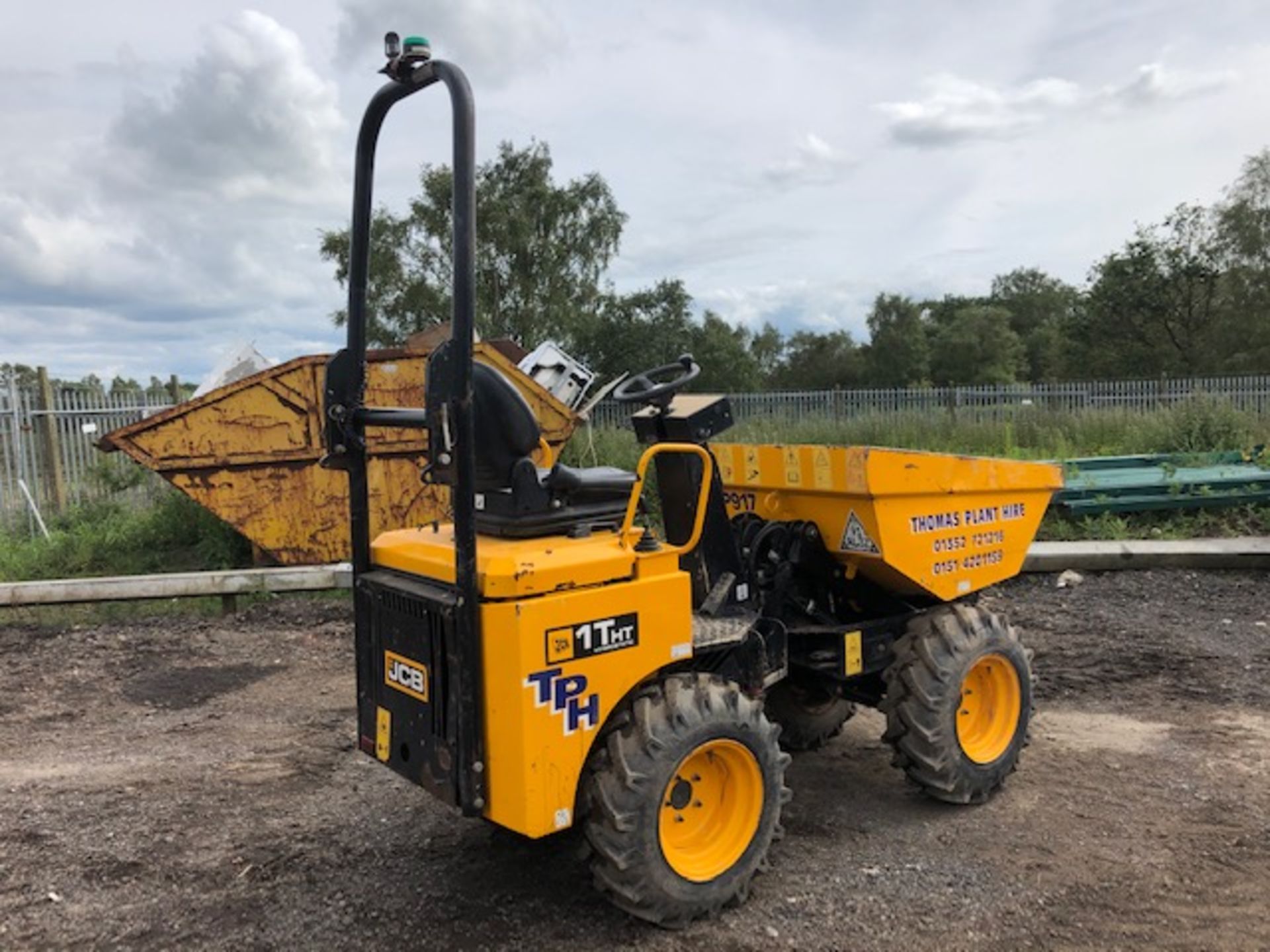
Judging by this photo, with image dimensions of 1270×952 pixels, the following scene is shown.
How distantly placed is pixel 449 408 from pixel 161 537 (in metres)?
8.14

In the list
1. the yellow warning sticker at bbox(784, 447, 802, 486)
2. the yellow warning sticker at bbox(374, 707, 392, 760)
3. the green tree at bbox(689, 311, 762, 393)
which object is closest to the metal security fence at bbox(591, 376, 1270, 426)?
the yellow warning sticker at bbox(784, 447, 802, 486)

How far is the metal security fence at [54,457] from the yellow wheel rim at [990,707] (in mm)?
10351

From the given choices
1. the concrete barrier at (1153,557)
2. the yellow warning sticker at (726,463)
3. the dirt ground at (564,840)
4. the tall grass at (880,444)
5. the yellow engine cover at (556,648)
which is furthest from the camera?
the tall grass at (880,444)

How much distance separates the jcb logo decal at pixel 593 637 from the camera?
285 centimetres

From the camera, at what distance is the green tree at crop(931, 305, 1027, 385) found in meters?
55.7

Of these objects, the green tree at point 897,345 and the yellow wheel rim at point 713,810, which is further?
the green tree at point 897,345

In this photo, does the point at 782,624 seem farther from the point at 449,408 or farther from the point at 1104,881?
the point at 449,408

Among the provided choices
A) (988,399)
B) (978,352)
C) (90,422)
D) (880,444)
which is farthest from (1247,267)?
(90,422)

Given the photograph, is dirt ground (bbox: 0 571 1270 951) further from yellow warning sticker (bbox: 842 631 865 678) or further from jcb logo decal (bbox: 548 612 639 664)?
jcb logo decal (bbox: 548 612 639 664)

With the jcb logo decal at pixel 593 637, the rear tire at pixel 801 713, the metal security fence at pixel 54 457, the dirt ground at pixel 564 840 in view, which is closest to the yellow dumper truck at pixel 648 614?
the jcb logo decal at pixel 593 637

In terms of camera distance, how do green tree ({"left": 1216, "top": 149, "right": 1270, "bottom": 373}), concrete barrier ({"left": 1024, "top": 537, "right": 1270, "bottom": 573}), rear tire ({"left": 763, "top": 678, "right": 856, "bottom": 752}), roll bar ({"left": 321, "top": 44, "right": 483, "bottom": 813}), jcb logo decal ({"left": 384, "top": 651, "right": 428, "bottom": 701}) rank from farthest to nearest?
1. green tree ({"left": 1216, "top": 149, "right": 1270, "bottom": 373})
2. concrete barrier ({"left": 1024, "top": 537, "right": 1270, "bottom": 573})
3. rear tire ({"left": 763, "top": 678, "right": 856, "bottom": 752})
4. jcb logo decal ({"left": 384, "top": 651, "right": 428, "bottom": 701})
5. roll bar ({"left": 321, "top": 44, "right": 483, "bottom": 813})

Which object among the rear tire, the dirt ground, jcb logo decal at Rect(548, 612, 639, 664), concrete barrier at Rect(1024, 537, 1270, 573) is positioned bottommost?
the dirt ground

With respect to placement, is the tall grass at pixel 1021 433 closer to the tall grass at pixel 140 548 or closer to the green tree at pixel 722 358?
the tall grass at pixel 140 548

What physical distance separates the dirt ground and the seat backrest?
1446mm
